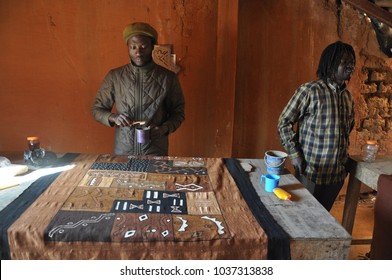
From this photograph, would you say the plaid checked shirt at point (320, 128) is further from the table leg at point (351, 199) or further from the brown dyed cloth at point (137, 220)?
the brown dyed cloth at point (137, 220)

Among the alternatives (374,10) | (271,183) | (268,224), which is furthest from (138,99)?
(374,10)

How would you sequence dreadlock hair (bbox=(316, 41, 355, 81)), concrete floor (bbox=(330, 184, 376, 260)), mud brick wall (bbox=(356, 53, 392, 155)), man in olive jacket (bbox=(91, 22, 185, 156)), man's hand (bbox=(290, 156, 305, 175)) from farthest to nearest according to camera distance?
mud brick wall (bbox=(356, 53, 392, 155)), concrete floor (bbox=(330, 184, 376, 260)), man in olive jacket (bbox=(91, 22, 185, 156)), man's hand (bbox=(290, 156, 305, 175)), dreadlock hair (bbox=(316, 41, 355, 81))

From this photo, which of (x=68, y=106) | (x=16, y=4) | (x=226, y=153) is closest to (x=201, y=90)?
(x=226, y=153)

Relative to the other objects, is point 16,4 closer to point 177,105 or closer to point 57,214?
point 177,105

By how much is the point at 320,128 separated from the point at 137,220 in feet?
4.88

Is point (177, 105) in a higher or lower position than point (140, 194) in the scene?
higher

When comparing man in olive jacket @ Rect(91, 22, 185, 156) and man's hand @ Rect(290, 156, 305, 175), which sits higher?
man in olive jacket @ Rect(91, 22, 185, 156)

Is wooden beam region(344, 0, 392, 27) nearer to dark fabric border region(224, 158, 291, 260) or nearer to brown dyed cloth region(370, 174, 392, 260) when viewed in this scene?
brown dyed cloth region(370, 174, 392, 260)

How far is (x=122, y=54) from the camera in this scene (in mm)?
3402

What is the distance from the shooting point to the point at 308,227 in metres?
1.46

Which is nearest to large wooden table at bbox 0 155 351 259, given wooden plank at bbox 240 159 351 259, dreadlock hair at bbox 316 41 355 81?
wooden plank at bbox 240 159 351 259

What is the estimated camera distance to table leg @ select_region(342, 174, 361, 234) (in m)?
2.61

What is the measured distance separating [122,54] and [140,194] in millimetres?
2089

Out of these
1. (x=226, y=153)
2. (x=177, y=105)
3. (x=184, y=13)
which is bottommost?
(x=226, y=153)
